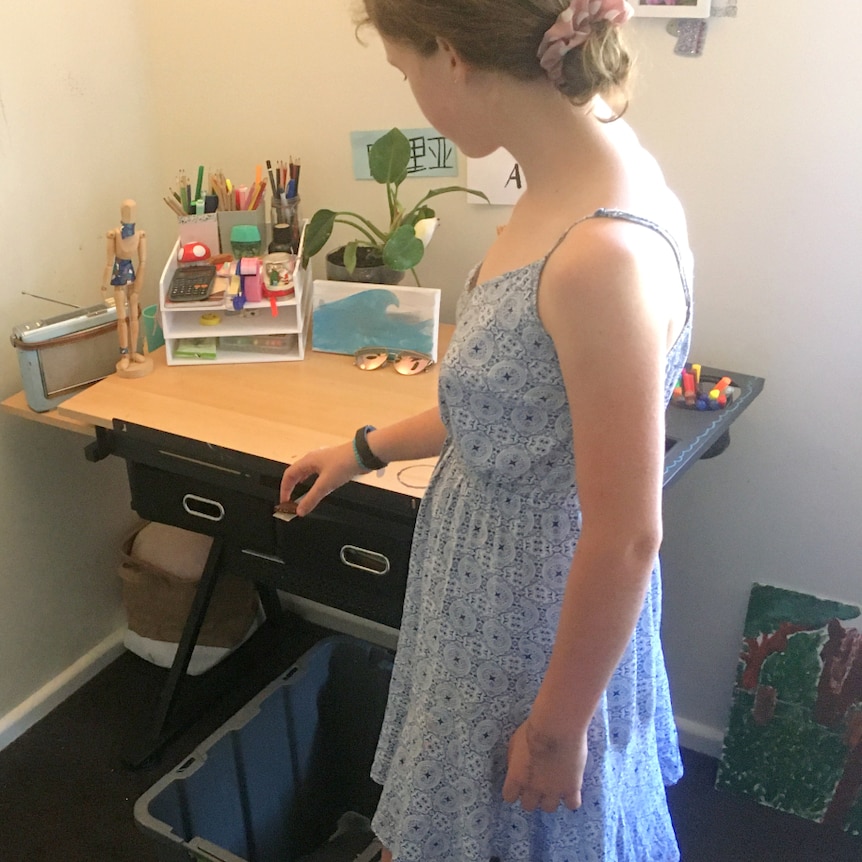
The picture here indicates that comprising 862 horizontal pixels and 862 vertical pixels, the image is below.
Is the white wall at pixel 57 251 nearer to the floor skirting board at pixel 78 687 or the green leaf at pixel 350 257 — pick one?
the floor skirting board at pixel 78 687

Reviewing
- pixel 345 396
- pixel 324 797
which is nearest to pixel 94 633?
pixel 324 797

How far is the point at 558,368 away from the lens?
0.69 m

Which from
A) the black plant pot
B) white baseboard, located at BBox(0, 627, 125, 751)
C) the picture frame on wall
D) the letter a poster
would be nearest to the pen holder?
the black plant pot

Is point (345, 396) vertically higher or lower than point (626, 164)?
lower

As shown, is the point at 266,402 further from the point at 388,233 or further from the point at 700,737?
the point at 700,737

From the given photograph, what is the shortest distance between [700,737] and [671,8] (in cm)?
127

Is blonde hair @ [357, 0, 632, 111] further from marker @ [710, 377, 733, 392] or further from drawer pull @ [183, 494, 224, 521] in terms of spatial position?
drawer pull @ [183, 494, 224, 521]

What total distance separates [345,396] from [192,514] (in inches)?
11.6

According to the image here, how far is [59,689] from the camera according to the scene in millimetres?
1793

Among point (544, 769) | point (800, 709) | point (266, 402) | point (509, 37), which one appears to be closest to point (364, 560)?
point (266, 402)

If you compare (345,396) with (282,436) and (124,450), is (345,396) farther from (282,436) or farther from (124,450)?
(124,450)

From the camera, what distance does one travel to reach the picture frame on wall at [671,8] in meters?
1.21

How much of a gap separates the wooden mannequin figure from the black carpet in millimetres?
720

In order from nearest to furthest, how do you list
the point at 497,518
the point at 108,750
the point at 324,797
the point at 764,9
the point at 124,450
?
the point at 497,518
the point at 764,9
the point at 124,450
the point at 324,797
the point at 108,750
